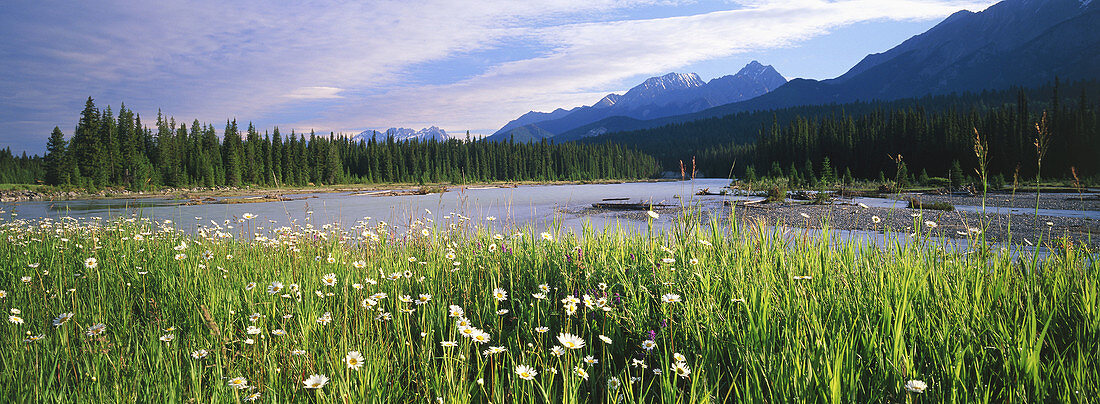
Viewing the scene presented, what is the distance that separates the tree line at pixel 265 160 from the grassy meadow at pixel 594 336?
24402mm

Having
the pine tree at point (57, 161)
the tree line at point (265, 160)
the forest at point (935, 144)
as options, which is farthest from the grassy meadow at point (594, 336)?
the pine tree at point (57, 161)

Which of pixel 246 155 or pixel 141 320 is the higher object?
pixel 246 155

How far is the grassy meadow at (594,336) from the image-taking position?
2305 millimetres

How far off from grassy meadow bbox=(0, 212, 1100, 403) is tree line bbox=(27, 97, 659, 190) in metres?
24.4

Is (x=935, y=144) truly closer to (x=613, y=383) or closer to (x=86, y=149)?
(x=613, y=383)

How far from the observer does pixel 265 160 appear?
300 ft

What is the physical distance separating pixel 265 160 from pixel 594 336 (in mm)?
103469

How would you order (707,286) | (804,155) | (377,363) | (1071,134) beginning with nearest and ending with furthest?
(377,363) < (707,286) < (1071,134) < (804,155)

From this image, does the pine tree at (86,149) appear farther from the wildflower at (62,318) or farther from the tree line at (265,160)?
the wildflower at (62,318)

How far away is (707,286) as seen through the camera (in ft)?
10.6

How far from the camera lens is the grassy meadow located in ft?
7.56

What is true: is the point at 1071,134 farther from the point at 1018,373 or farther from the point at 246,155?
the point at 246,155

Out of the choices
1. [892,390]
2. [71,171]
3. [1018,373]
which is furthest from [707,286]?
[71,171]

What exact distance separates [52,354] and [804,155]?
11384cm
